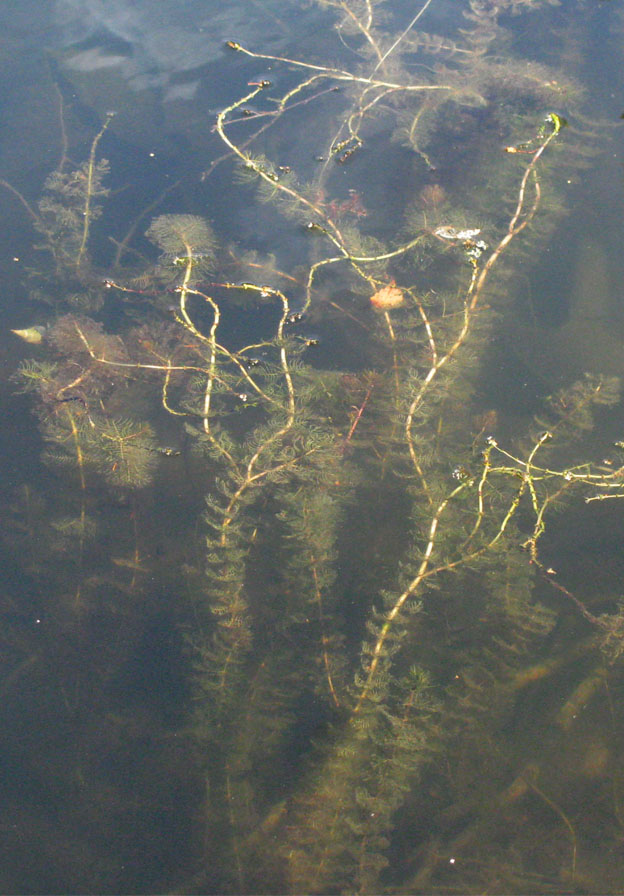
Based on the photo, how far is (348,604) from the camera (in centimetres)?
328

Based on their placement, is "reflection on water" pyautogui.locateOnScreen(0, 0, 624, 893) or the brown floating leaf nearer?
"reflection on water" pyautogui.locateOnScreen(0, 0, 624, 893)

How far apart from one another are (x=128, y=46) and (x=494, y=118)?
3.57 m

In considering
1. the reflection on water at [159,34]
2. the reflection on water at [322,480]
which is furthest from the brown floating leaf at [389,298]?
the reflection on water at [159,34]

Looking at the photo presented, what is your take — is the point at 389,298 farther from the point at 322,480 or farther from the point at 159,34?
the point at 159,34

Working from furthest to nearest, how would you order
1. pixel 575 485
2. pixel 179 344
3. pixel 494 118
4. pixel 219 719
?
pixel 494 118 < pixel 179 344 < pixel 575 485 < pixel 219 719

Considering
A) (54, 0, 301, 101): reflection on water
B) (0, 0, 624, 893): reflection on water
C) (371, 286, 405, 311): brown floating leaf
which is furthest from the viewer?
(54, 0, 301, 101): reflection on water

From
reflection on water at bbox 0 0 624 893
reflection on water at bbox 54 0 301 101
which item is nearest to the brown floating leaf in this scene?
reflection on water at bbox 0 0 624 893

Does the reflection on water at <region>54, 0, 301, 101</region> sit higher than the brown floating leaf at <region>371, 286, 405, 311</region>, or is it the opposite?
the reflection on water at <region>54, 0, 301, 101</region>

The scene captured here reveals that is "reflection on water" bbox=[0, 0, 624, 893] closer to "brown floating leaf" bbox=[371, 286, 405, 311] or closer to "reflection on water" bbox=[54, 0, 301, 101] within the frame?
"brown floating leaf" bbox=[371, 286, 405, 311]

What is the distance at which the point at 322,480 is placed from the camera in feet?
11.5

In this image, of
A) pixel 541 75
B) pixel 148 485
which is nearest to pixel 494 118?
pixel 541 75

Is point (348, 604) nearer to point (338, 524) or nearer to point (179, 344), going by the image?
point (338, 524)

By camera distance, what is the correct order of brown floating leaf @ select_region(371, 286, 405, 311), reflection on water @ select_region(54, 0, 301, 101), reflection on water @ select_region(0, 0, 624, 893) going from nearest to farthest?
reflection on water @ select_region(0, 0, 624, 893)
brown floating leaf @ select_region(371, 286, 405, 311)
reflection on water @ select_region(54, 0, 301, 101)

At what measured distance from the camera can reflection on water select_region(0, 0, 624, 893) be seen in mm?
2895
